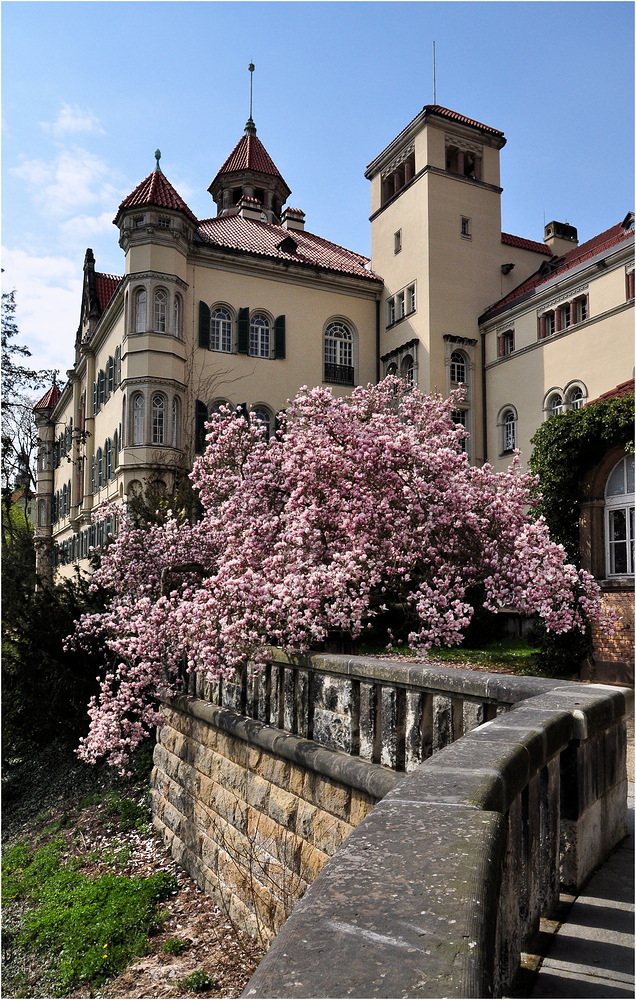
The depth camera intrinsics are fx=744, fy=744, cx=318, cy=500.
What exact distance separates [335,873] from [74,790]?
11.9m

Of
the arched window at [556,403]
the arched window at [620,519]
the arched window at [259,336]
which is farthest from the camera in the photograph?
the arched window at [259,336]

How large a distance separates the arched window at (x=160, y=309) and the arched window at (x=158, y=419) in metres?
2.38

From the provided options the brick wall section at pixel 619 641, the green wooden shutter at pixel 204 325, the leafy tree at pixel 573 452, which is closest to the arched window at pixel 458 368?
the green wooden shutter at pixel 204 325

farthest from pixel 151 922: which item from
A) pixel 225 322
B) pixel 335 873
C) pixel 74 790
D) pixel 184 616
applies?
pixel 225 322

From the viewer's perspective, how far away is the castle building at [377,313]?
23.8m

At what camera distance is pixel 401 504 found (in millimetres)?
9148

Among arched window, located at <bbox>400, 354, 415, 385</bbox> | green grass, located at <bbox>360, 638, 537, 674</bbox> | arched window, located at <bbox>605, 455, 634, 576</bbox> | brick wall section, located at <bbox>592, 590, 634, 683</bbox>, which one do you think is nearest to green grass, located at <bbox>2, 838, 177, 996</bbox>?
green grass, located at <bbox>360, 638, 537, 674</bbox>

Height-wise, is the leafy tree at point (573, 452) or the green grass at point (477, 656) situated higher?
the leafy tree at point (573, 452)

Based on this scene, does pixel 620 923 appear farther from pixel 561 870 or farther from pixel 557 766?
pixel 557 766

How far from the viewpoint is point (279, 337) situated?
1082 inches

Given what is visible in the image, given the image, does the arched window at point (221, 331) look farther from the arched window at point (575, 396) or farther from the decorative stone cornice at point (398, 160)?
the arched window at point (575, 396)

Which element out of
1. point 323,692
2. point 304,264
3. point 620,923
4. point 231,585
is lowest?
point 620,923

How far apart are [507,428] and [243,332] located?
33.0ft

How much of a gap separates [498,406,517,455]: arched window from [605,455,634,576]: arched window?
11.2 meters
